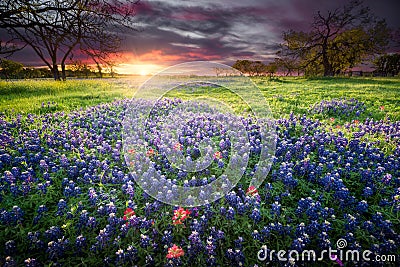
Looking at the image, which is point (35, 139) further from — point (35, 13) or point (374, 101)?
point (374, 101)

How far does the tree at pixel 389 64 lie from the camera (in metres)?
59.5

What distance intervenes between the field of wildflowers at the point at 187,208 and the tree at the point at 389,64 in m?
69.2

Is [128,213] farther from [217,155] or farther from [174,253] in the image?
[217,155]

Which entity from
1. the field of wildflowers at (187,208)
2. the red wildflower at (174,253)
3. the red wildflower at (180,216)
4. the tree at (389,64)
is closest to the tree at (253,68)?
the tree at (389,64)

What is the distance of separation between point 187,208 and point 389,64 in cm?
7653

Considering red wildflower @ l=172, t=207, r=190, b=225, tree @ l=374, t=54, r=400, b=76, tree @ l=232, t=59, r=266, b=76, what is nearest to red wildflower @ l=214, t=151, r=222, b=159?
red wildflower @ l=172, t=207, r=190, b=225

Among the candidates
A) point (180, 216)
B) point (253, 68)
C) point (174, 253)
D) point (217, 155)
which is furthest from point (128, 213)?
point (253, 68)

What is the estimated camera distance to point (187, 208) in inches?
163

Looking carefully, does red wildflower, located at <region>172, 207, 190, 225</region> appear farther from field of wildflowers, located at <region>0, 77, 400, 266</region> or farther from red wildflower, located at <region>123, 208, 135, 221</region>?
red wildflower, located at <region>123, 208, 135, 221</region>

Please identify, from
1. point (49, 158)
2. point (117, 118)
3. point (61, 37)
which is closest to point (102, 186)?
point (49, 158)

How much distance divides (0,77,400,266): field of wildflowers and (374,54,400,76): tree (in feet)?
227

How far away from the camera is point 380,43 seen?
1516 inches

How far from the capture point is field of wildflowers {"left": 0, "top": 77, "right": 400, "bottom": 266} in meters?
3.42

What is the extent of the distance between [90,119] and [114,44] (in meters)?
6.16
